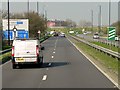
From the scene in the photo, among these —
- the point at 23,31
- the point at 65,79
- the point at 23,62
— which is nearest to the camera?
the point at 65,79

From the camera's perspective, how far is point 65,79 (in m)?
17.5

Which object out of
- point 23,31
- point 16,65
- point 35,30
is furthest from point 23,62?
point 35,30

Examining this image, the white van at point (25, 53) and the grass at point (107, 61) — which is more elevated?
the white van at point (25, 53)

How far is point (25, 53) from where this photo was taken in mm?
23938

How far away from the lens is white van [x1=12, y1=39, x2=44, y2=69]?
23828mm

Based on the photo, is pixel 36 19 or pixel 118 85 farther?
pixel 36 19

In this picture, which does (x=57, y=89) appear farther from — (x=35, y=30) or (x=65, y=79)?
(x=35, y=30)

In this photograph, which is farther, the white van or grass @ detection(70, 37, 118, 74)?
the white van

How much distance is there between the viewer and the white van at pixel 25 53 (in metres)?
23.8

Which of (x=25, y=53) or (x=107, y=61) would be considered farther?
(x=107, y=61)

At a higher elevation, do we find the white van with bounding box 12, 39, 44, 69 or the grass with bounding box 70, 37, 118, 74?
the white van with bounding box 12, 39, 44, 69

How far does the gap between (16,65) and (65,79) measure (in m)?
7.08

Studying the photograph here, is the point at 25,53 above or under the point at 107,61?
above

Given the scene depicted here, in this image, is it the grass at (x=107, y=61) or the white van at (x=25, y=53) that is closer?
the grass at (x=107, y=61)
